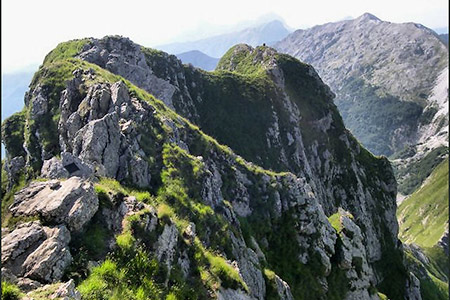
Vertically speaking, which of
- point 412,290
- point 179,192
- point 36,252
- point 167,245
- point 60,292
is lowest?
point 412,290

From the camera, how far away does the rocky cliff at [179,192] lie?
19.1 m

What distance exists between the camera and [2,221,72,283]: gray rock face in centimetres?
1622

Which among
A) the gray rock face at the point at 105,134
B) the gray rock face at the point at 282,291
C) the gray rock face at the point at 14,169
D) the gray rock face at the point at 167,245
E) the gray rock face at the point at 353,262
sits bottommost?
the gray rock face at the point at 353,262

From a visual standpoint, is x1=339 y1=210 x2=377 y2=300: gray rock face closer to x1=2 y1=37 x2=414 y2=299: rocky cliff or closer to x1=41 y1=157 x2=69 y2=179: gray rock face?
x1=2 y1=37 x2=414 y2=299: rocky cliff

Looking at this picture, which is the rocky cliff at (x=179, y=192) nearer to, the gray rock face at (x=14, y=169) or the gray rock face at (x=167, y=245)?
the gray rock face at (x=167, y=245)

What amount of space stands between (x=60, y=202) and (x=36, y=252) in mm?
3482

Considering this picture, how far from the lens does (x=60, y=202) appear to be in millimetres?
19688

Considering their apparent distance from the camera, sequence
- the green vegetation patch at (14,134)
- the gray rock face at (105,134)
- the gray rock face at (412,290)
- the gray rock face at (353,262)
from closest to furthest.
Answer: the gray rock face at (105,134)
the gray rock face at (353,262)
the green vegetation patch at (14,134)
the gray rock face at (412,290)

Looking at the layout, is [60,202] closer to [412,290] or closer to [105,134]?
[105,134]

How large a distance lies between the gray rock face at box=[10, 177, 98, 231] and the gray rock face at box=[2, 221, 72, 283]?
1136 millimetres

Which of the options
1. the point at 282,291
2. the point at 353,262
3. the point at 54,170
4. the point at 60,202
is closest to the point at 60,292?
the point at 60,202

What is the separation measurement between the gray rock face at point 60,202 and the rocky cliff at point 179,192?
0.28 feet

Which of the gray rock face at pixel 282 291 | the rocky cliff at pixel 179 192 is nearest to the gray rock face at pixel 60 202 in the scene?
the rocky cliff at pixel 179 192

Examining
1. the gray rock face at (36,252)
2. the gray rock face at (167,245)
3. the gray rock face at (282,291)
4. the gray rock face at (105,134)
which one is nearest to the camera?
the gray rock face at (36,252)
